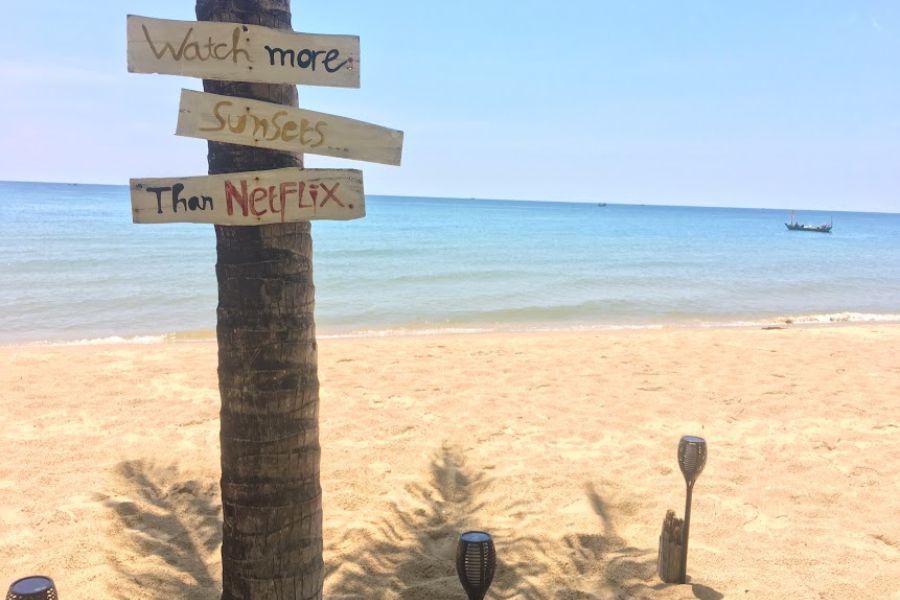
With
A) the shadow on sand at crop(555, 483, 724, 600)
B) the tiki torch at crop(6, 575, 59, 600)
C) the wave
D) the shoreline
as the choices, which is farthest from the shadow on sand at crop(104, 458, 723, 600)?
the shoreline

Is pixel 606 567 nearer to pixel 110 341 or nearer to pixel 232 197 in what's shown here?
pixel 232 197

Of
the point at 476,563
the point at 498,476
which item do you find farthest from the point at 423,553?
the point at 476,563

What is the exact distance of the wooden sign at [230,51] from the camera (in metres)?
1.93

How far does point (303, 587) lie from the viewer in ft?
7.48

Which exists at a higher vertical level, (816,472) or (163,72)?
(163,72)

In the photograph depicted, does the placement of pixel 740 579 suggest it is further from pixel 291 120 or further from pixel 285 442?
pixel 291 120

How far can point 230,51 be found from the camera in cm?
196

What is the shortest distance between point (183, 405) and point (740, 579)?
15.6ft

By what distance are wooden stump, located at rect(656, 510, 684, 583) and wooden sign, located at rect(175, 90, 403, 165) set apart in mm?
2312

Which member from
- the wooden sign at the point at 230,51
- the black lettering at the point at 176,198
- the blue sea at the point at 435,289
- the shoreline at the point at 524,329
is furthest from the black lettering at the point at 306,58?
the blue sea at the point at 435,289

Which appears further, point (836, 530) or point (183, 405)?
point (183, 405)

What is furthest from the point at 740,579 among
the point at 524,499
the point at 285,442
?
→ the point at 285,442

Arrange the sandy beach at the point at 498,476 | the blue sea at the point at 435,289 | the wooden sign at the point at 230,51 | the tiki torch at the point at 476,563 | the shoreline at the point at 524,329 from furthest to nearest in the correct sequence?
the blue sea at the point at 435,289 < the shoreline at the point at 524,329 < the sandy beach at the point at 498,476 < the tiki torch at the point at 476,563 < the wooden sign at the point at 230,51

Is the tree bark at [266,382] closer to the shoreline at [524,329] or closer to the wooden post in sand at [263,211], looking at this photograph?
the wooden post in sand at [263,211]
